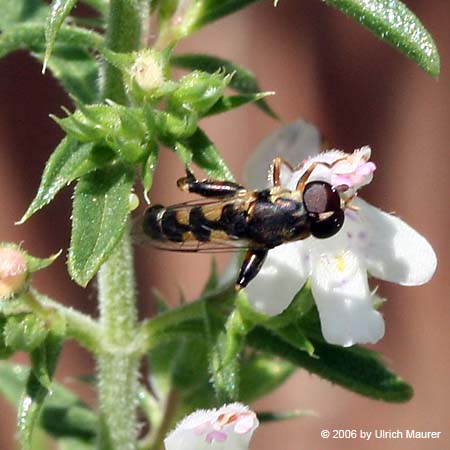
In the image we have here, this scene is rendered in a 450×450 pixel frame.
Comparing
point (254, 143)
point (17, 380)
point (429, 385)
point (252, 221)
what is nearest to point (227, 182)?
point (252, 221)

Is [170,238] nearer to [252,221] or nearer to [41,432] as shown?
[252,221]

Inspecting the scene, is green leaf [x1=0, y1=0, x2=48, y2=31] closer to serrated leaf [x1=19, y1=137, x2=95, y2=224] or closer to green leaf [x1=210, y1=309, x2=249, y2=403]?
serrated leaf [x1=19, y1=137, x2=95, y2=224]

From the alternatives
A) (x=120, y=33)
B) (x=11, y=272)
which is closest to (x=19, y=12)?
(x=120, y=33)

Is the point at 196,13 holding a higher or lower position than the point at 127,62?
higher

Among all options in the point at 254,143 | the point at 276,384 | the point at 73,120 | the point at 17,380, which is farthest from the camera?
the point at 254,143

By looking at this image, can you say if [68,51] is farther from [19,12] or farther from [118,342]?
[118,342]

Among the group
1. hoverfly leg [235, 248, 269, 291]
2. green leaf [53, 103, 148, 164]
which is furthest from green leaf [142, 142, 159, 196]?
hoverfly leg [235, 248, 269, 291]
